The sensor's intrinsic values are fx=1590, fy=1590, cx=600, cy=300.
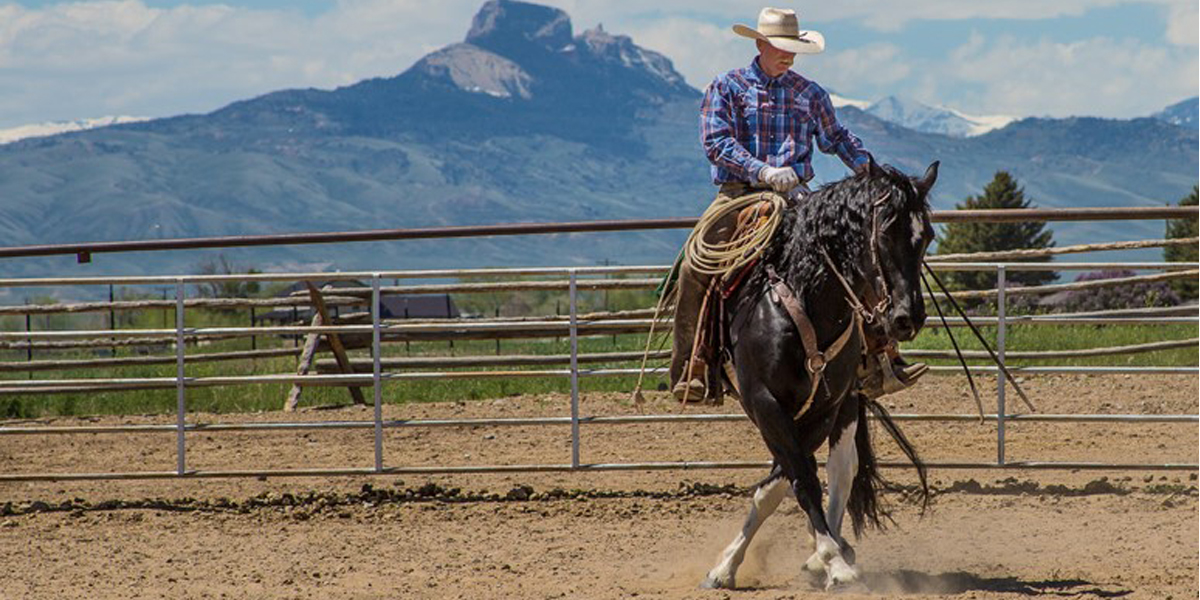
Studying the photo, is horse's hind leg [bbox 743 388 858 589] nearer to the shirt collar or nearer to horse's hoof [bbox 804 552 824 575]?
horse's hoof [bbox 804 552 824 575]

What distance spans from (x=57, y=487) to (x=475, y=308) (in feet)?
315

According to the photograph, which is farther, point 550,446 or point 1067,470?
point 550,446

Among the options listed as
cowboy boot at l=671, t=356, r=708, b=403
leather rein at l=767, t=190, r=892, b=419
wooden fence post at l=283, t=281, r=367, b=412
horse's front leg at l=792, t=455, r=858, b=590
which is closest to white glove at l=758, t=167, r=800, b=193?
leather rein at l=767, t=190, r=892, b=419

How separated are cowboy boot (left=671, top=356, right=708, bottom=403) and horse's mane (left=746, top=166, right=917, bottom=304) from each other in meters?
0.43

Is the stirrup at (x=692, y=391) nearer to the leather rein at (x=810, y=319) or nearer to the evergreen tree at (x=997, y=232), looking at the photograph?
the leather rein at (x=810, y=319)

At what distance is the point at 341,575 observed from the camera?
6438 mm

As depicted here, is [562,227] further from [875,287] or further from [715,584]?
[875,287]

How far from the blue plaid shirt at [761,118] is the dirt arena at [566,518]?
5.23ft

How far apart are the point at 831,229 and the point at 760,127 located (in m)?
0.81

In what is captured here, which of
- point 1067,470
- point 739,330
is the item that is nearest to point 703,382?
point 739,330

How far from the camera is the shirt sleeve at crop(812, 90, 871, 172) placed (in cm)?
625

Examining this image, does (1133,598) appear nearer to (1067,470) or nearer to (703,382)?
(703,382)

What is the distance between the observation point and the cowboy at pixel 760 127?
19.9 feet

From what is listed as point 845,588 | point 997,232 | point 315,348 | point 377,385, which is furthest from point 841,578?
point 997,232
